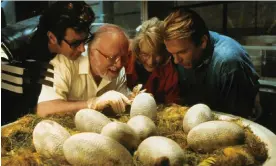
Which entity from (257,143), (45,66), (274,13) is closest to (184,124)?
(257,143)

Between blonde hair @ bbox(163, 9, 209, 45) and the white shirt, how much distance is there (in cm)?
30

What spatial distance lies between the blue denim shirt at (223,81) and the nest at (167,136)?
0.28 m

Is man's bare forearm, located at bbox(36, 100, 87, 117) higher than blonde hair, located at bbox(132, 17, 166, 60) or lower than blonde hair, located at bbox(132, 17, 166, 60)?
lower

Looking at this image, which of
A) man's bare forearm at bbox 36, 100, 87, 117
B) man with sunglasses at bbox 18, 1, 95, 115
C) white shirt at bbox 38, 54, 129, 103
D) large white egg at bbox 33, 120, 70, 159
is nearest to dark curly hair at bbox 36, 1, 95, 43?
man with sunglasses at bbox 18, 1, 95, 115

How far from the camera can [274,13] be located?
5.70ft

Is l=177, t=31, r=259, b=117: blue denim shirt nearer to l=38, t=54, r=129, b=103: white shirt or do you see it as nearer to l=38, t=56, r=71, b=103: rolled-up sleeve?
l=38, t=54, r=129, b=103: white shirt

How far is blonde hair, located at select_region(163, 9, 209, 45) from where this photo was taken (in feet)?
4.33

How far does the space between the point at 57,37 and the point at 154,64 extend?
435mm

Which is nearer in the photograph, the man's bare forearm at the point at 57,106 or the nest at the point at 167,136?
the nest at the point at 167,136

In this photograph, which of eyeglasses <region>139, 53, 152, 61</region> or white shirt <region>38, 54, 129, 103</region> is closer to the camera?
white shirt <region>38, 54, 129, 103</region>

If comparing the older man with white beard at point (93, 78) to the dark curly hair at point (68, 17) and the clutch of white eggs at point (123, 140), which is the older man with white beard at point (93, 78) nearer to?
the dark curly hair at point (68, 17)

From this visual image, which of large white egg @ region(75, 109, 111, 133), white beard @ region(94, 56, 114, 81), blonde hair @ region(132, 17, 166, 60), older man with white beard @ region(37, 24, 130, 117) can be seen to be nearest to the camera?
large white egg @ region(75, 109, 111, 133)

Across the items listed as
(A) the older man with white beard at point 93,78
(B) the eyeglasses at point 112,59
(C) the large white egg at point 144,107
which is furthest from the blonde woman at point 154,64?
(C) the large white egg at point 144,107

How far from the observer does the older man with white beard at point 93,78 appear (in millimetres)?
1210
